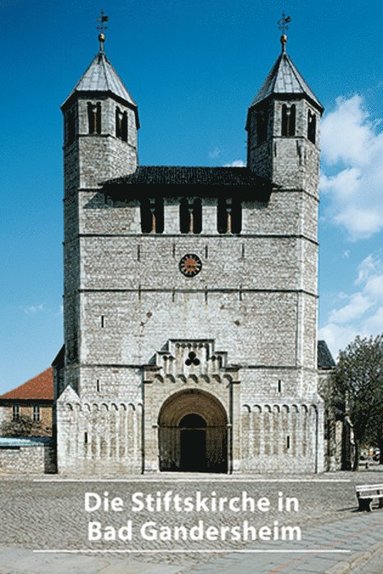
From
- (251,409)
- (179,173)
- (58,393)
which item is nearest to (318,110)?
(179,173)

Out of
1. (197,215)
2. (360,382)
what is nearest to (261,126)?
(197,215)

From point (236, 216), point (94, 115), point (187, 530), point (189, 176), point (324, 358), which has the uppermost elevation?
point (94, 115)

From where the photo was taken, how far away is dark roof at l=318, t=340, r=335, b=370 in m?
40.4

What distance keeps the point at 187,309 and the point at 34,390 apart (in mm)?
22954

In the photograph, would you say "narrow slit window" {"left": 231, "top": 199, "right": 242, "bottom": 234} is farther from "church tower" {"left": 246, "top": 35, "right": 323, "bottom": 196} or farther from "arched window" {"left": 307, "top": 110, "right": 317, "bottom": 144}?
"arched window" {"left": 307, "top": 110, "right": 317, "bottom": 144}

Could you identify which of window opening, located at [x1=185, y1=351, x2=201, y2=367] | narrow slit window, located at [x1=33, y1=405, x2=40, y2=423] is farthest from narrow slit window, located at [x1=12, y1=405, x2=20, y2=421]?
window opening, located at [x1=185, y1=351, x2=201, y2=367]

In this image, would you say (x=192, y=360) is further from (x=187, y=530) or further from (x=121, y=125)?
(x=187, y=530)

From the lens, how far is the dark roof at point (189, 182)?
3003cm

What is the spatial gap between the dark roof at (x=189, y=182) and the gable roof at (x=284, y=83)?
4304mm

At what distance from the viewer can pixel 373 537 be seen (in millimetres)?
11633

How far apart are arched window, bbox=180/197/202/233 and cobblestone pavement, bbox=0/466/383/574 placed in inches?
500

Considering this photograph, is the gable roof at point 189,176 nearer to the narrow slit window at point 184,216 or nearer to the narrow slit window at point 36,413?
the narrow slit window at point 184,216

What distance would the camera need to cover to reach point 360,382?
114 ft

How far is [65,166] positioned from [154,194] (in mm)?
5037
